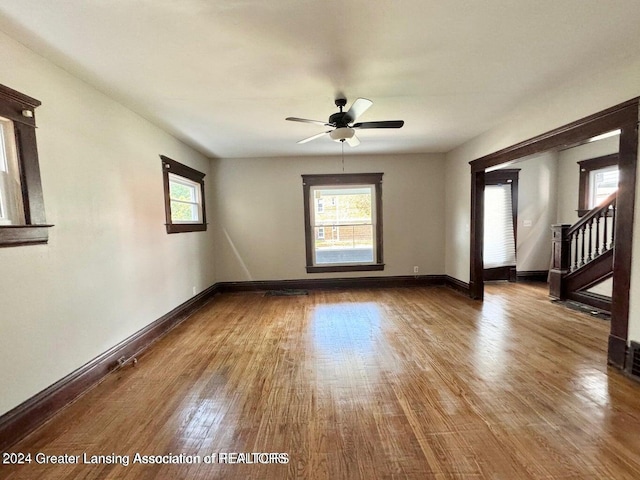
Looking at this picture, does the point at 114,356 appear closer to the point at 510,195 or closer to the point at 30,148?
the point at 30,148

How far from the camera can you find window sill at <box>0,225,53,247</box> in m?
1.74

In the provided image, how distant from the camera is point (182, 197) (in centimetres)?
436

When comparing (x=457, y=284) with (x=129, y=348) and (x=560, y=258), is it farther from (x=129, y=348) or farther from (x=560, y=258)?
(x=129, y=348)

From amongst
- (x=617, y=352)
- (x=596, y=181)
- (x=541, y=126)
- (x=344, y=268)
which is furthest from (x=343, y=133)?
(x=596, y=181)

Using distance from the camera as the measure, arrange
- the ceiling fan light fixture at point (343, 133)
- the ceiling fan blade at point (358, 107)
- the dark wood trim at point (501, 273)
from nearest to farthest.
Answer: the ceiling fan blade at point (358, 107)
the ceiling fan light fixture at point (343, 133)
the dark wood trim at point (501, 273)

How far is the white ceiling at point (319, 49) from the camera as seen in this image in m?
1.65

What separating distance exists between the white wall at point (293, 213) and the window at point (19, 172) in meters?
3.46

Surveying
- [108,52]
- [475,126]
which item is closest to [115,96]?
[108,52]

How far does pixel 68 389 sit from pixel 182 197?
2.87 m

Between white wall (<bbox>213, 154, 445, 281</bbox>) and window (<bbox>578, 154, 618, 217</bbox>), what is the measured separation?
2.56 meters

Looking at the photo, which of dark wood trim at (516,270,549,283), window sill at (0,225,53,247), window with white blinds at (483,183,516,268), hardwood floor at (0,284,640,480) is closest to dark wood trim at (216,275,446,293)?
window with white blinds at (483,183,516,268)

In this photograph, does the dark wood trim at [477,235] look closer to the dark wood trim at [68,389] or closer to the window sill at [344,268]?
the window sill at [344,268]

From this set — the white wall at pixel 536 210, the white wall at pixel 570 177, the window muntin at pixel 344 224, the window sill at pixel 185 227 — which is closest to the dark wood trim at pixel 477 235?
the window muntin at pixel 344 224

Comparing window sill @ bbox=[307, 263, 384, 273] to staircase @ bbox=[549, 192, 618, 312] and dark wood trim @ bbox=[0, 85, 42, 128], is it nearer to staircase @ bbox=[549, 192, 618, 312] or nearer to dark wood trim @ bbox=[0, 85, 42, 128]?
staircase @ bbox=[549, 192, 618, 312]
